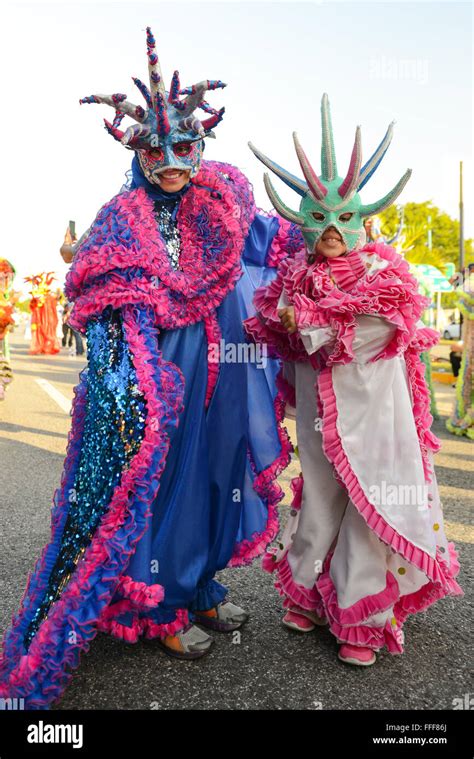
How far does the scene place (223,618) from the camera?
2879 millimetres

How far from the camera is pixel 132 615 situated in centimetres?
243

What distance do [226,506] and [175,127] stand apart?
5.04ft

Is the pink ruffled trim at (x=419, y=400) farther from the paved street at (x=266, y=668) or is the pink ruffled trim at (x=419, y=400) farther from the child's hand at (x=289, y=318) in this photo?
the paved street at (x=266, y=668)

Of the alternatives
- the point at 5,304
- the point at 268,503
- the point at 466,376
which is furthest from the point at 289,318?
the point at 5,304

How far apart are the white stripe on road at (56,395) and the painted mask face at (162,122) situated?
A: 6945 millimetres

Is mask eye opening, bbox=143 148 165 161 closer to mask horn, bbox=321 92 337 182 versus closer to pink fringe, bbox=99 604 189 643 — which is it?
mask horn, bbox=321 92 337 182

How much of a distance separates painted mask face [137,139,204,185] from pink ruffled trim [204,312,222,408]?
0.59 m

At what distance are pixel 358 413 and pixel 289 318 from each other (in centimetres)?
47

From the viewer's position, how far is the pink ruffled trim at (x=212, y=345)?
2680 mm
